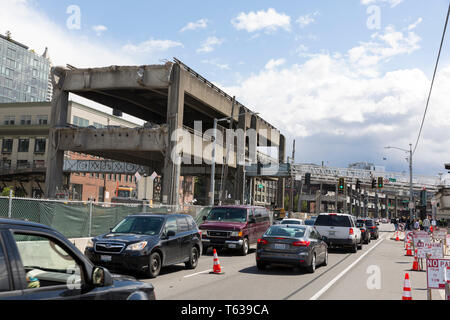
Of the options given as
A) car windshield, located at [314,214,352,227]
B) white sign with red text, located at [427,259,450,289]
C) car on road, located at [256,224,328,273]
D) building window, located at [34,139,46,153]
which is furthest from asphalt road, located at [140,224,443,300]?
building window, located at [34,139,46,153]

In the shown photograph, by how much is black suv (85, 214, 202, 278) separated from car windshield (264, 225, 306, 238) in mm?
2478

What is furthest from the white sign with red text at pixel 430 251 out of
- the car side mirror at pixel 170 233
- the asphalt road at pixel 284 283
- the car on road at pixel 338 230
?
the car side mirror at pixel 170 233

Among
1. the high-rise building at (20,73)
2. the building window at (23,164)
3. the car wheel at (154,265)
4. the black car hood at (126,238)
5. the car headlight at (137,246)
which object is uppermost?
the high-rise building at (20,73)

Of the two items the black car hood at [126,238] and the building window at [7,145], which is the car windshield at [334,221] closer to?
the black car hood at [126,238]

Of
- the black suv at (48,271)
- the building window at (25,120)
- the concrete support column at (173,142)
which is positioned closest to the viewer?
the black suv at (48,271)

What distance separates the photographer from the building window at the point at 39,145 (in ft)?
264

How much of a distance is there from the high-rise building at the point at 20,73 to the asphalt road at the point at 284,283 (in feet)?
395

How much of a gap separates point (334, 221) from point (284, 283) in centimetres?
1125

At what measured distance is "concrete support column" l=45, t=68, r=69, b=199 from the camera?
43125 mm

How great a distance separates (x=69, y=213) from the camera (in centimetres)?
1683

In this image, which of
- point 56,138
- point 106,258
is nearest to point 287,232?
point 106,258
